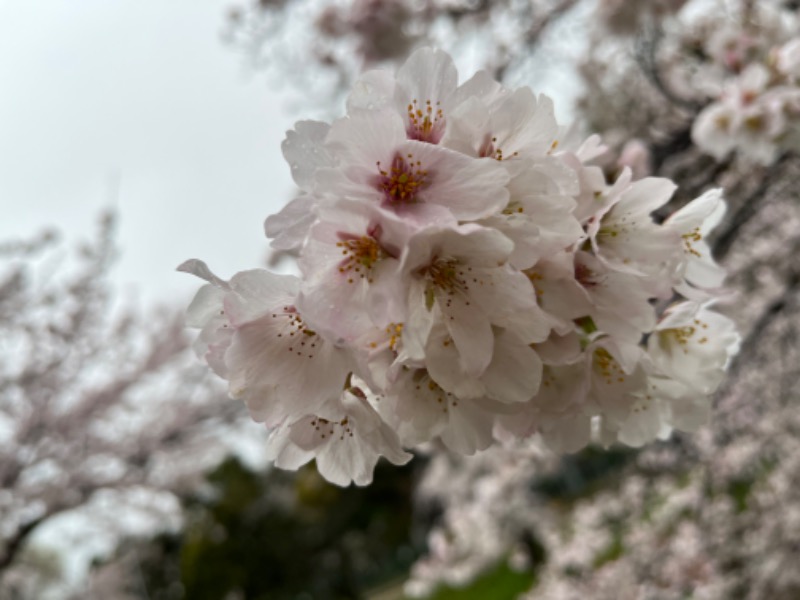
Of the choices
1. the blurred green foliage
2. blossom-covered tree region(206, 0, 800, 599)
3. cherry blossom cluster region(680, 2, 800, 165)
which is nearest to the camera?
cherry blossom cluster region(680, 2, 800, 165)

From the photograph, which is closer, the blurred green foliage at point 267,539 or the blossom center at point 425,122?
the blossom center at point 425,122

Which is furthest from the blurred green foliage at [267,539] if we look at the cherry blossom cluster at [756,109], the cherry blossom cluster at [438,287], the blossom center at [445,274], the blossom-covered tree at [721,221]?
the blossom center at [445,274]

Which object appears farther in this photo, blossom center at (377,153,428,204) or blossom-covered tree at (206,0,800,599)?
blossom-covered tree at (206,0,800,599)

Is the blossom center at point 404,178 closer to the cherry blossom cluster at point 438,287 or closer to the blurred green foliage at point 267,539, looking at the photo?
the cherry blossom cluster at point 438,287

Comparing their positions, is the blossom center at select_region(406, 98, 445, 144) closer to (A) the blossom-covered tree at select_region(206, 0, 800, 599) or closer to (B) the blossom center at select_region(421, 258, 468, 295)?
(B) the blossom center at select_region(421, 258, 468, 295)

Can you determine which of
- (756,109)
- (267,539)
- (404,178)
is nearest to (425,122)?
(404,178)

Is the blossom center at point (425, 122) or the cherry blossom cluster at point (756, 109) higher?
the blossom center at point (425, 122)

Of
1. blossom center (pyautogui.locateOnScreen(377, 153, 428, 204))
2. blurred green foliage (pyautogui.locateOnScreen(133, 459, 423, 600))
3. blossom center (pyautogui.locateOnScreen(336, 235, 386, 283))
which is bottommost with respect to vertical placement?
blurred green foliage (pyautogui.locateOnScreen(133, 459, 423, 600))

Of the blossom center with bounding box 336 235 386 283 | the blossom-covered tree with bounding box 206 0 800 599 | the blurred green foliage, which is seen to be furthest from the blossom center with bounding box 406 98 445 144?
the blurred green foliage
